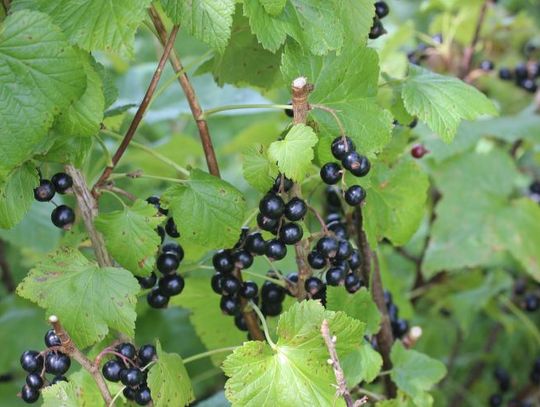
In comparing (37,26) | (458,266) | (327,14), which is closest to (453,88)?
(327,14)

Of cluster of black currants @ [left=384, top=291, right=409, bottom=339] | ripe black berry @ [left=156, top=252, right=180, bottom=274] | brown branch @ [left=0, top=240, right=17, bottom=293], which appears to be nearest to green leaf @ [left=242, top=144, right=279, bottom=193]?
ripe black berry @ [left=156, top=252, right=180, bottom=274]

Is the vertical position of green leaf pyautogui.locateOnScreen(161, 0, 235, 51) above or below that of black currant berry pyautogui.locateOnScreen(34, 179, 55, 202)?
above

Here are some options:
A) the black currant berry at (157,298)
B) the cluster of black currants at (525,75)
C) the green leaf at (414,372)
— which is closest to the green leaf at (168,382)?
the black currant berry at (157,298)

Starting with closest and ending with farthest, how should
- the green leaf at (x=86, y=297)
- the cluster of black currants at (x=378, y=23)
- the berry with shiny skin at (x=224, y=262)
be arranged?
the green leaf at (x=86, y=297)
the berry with shiny skin at (x=224, y=262)
the cluster of black currants at (x=378, y=23)

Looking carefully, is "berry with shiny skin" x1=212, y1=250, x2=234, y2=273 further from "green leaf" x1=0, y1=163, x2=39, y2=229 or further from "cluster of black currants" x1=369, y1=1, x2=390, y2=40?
"cluster of black currants" x1=369, y1=1, x2=390, y2=40

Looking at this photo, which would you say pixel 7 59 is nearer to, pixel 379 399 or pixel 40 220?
pixel 379 399

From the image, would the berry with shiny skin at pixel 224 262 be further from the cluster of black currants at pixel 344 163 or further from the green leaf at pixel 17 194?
the green leaf at pixel 17 194
